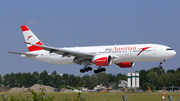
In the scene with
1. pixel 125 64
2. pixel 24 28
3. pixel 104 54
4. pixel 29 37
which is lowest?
pixel 125 64

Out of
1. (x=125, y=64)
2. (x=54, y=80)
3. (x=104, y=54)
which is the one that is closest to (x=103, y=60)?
(x=104, y=54)

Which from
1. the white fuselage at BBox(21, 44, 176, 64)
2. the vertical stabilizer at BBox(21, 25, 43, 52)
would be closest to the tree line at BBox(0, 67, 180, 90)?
the vertical stabilizer at BBox(21, 25, 43, 52)

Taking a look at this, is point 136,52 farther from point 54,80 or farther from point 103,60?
point 54,80

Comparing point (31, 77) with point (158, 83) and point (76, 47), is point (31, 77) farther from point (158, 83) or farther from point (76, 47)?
point (158, 83)

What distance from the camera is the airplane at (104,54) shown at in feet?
126

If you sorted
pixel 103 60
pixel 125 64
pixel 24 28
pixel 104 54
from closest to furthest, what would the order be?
pixel 103 60
pixel 104 54
pixel 125 64
pixel 24 28

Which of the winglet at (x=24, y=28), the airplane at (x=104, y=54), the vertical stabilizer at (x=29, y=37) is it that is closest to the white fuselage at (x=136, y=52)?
the airplane at (x=104, y=54)

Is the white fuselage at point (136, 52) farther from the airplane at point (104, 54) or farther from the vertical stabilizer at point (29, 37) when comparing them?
the vertical stabilizer at point (29, 37)

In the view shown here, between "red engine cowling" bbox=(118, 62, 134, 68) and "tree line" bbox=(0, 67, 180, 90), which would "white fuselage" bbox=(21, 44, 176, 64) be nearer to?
"red engine cowling" bbox=(118, 62, 134, 68)

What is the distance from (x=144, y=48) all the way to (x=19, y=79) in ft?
138

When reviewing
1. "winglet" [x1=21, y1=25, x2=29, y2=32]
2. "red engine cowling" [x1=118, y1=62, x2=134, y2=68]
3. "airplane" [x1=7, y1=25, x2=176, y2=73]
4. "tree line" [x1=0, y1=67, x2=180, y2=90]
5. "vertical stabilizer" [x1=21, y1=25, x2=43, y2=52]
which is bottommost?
"tree line" [x1=0, y1=67, x2=180, y2=90]

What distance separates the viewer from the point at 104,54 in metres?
40.8

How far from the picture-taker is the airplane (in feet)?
126

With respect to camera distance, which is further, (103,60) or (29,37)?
(29,37)
